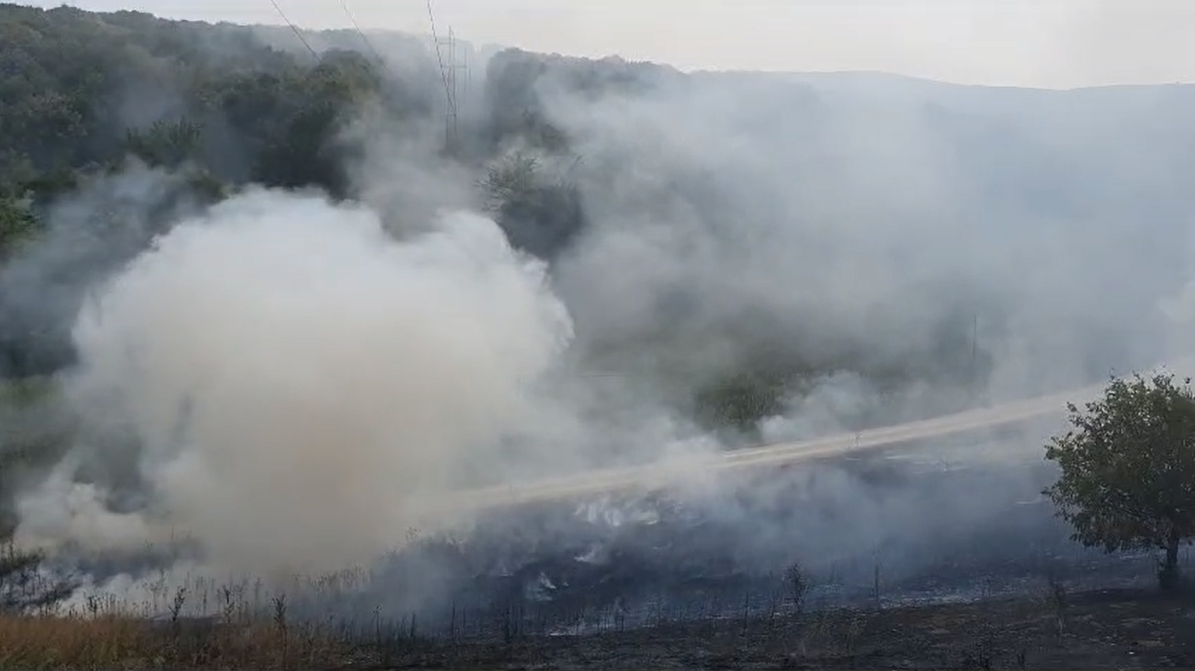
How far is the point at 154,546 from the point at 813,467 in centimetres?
1079

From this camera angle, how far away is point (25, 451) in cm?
1764

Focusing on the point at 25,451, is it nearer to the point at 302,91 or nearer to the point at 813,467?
the point at 813,467

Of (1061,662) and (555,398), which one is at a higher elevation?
(555,398)

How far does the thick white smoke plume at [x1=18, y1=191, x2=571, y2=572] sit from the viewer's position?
15062mm

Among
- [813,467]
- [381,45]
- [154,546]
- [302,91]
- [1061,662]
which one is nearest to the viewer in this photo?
[1061,662]

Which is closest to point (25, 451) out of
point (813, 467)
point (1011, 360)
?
point (813, 467)

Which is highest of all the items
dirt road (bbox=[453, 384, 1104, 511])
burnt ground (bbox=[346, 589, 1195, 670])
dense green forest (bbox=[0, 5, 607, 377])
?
dense green forest (bbox=[0, 5, 607, 377])

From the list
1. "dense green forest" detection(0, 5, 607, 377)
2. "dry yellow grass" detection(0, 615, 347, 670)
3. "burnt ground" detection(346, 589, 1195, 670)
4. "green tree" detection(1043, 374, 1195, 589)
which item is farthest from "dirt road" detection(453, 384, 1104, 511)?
"dense green forest" detection(0, 5, 607, 377)

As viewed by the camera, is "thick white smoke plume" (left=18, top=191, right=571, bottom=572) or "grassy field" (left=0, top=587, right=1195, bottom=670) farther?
"thick white smoke plume" (left=18, top=191, right=571, bottom=572)

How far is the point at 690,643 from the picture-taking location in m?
12.7

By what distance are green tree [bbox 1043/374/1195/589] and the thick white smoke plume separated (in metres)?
8.63

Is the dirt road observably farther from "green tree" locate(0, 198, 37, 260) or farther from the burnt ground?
"green tree" locate(0, 198, 37, 260)

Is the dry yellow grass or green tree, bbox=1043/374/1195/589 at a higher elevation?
green tree, bbox=1043/374/1195/589

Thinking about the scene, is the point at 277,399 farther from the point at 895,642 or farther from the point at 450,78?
the point at 450,78
